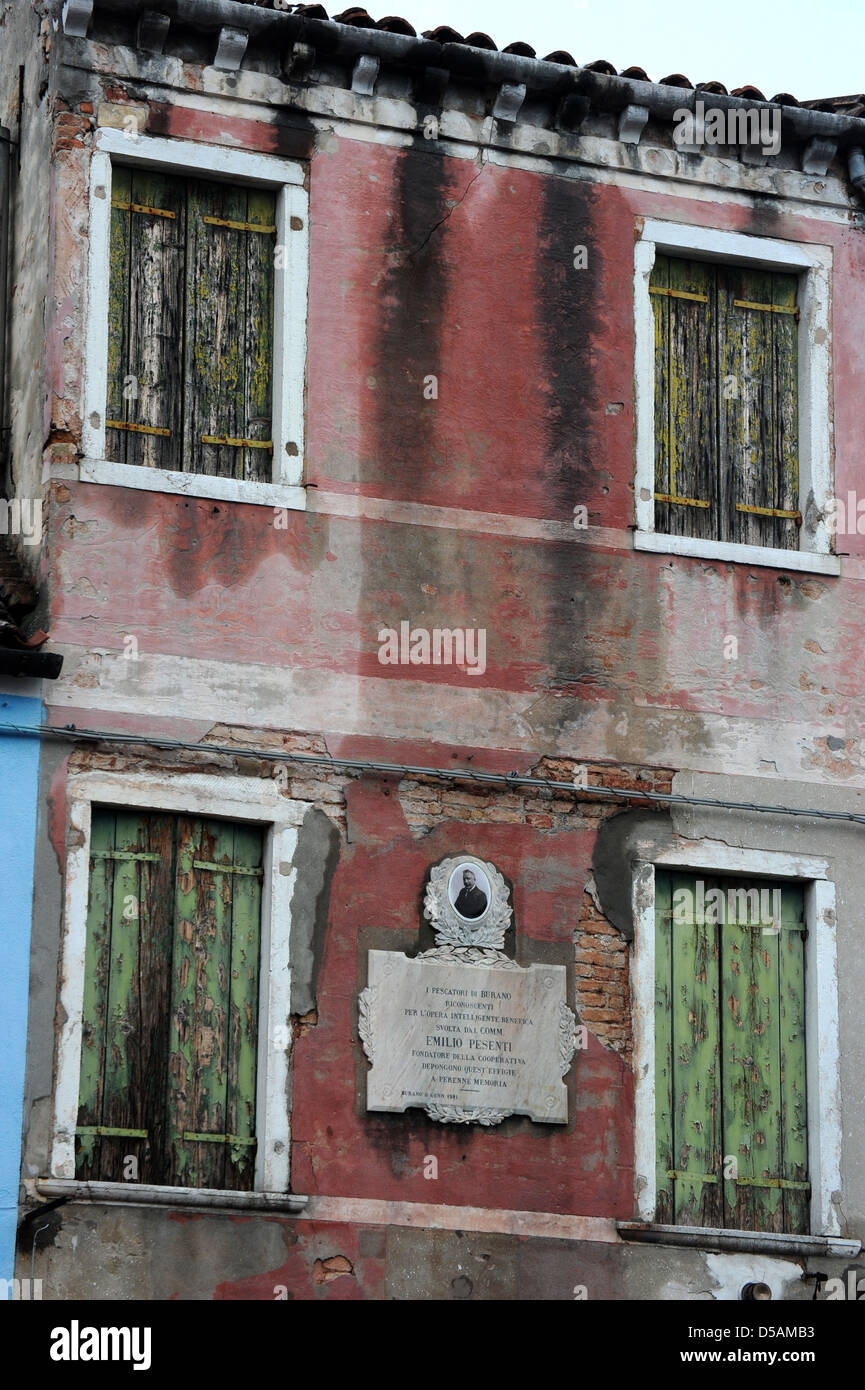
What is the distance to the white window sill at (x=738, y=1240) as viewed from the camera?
15648mm

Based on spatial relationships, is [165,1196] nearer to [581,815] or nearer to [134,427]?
[581,815]

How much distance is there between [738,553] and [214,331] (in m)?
3.46

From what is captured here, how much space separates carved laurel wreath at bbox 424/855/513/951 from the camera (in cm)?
1575

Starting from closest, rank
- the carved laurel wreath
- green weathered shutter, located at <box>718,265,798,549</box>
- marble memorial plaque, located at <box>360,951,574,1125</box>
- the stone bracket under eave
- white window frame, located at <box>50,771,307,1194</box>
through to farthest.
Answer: white window frame, located at <box>50,771,307,1194</box>
marble memorial plaque, located at <box>360,951,574,1125</box>
the carved laurel wreath
the stone bracket under eave
green weathered shutter, located at <box>718,265,798,549</box>

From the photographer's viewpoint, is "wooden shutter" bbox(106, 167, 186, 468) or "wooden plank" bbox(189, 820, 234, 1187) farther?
"wooden shutter" bbox(106, 167, 186, 468)

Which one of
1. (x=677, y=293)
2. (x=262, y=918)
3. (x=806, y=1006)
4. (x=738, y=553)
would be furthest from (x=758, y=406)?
(x=262, y=918)

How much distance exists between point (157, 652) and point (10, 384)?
2.38 m

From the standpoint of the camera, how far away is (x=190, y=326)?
16.4 meters

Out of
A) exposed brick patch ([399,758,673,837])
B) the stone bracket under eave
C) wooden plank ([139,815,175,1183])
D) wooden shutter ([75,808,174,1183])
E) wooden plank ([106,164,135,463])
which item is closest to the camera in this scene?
wooden shutter ([75,808,174,1183])

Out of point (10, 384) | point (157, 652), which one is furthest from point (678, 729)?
point (10, 384)

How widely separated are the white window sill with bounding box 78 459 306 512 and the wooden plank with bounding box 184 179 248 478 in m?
0.24

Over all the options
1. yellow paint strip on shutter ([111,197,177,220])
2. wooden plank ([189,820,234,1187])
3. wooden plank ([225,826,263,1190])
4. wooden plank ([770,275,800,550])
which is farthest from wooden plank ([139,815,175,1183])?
wooden plank ([770,275,800,550])

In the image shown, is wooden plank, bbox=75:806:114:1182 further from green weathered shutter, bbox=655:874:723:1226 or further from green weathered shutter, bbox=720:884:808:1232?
green weathered shutter, bbox=720:884:808:1232

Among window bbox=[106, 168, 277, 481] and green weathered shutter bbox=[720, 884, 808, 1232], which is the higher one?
window bbox=[106, 168, 277, 481]
